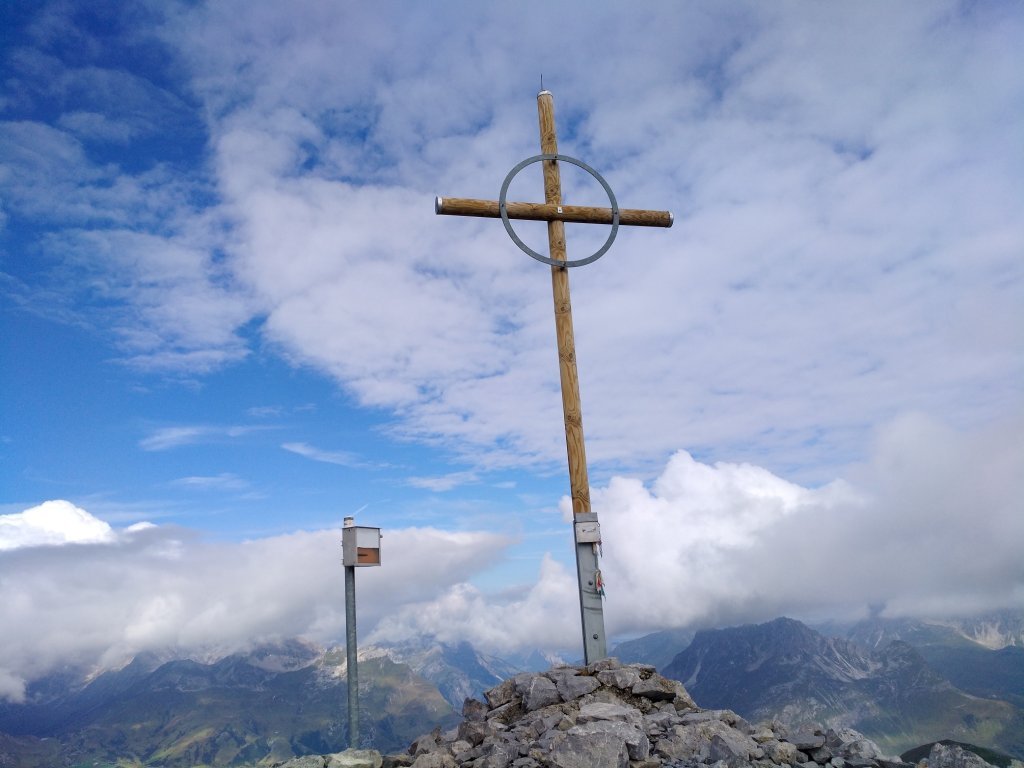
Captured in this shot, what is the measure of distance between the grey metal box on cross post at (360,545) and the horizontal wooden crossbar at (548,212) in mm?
7566

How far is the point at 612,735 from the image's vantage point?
10453 millimetres

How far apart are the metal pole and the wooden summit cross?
4933 millimetres

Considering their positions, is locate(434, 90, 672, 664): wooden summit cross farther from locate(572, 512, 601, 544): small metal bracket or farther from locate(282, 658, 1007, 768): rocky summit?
locate(282, 658, 1007, 768): rocky summit

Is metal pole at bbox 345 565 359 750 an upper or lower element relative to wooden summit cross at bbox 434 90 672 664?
lower

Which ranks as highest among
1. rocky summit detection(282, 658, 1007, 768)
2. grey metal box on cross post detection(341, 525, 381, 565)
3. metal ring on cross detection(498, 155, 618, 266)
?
metal ring on cross detection(498, 155, 618, 266)

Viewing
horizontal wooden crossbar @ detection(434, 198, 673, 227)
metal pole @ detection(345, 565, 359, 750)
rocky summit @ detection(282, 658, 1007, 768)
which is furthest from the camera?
horizontal wooden crossbar @ detection(434, 198, 673, 227)

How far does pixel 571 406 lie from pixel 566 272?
10.9ft

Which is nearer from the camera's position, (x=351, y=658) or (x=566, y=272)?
(x=351, y=658)

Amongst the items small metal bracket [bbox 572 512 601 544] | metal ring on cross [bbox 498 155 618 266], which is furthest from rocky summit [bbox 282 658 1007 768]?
metal ring on cross [bbox 498 155 618 266]

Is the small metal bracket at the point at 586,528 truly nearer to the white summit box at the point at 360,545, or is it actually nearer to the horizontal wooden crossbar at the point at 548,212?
the white summit box at the point at 360,545

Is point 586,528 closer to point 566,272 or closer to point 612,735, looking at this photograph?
point 612,735

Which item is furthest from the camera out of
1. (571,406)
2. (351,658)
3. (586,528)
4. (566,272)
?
(566,272)

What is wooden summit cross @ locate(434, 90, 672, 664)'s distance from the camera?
51.2 feet

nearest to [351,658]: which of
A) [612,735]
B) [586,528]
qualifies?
[586,528]
